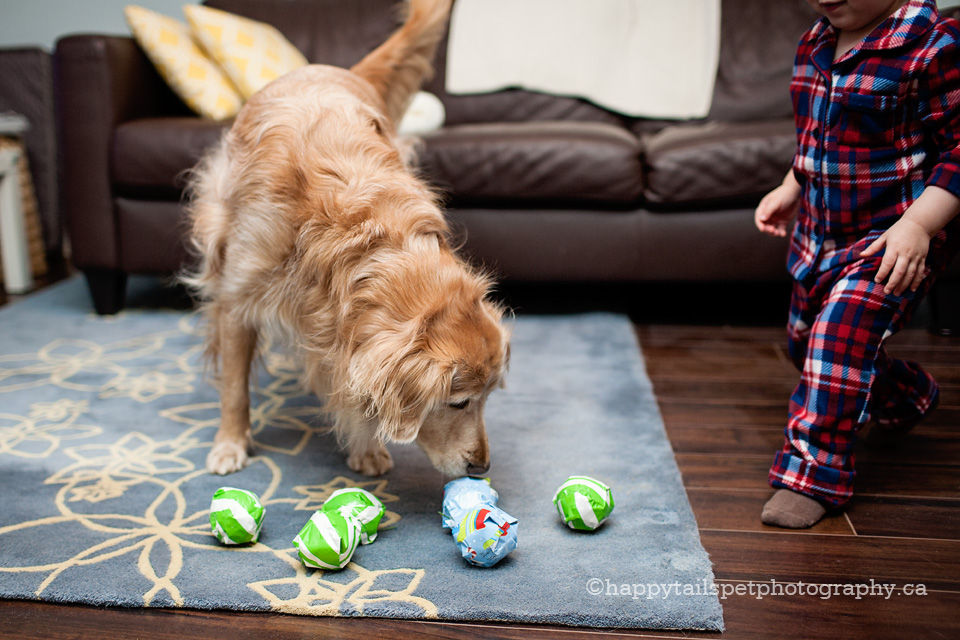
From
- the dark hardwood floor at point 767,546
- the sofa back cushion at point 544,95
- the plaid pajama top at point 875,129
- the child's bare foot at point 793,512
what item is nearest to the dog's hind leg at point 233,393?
the dark hardwood floor at point 767,546

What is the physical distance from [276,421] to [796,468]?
132 centimetres

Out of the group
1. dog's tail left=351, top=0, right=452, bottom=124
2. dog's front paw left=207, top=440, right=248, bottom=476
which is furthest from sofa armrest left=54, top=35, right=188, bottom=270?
dog's front paw left=207, top=440, right=248, bottom=476

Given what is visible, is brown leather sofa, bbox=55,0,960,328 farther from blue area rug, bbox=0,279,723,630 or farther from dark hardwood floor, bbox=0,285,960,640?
dark hardwood floor, bbox=0,285,960,640

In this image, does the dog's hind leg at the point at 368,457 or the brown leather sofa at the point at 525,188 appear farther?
the brown leather sofa at the point at 525,188

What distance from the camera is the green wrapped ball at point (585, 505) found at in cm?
143

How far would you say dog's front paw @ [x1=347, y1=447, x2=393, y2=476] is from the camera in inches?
68.0

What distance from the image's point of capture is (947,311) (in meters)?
2.63

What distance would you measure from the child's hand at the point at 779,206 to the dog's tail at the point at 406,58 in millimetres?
1237

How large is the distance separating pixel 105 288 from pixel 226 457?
1538 mm

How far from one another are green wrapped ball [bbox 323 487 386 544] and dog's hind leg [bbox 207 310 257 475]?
44 centimetres

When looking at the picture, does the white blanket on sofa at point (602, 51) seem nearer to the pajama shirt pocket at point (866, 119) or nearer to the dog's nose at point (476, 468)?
the pajama shirt pocket at point (866, 119)

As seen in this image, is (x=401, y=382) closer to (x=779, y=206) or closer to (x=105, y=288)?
(x=779, y=206)

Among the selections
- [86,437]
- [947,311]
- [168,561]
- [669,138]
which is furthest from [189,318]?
[947,311]

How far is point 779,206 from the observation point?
5.69 feet
